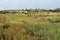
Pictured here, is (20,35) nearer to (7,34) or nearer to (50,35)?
(7,34)

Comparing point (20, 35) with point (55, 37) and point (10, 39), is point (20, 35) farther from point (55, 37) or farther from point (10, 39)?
point (55, 37)

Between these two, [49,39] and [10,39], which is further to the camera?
[49,39]

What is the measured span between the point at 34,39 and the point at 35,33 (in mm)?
1825

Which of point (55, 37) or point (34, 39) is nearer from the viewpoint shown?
point (34, 39)

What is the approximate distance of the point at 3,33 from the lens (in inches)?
472

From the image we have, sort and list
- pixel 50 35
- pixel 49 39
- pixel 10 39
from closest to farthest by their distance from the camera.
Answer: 1. pixel 10 39
2. pixel 49 39
3. pixel 50 35

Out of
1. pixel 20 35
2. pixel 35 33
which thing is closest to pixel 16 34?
pixel 20 35

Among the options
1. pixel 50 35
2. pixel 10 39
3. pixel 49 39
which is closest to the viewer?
pixel 10 39

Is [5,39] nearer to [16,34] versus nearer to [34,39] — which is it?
[16,34]

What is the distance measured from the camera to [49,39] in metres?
12.6

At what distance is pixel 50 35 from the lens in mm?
13539

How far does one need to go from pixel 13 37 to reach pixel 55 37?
8.96 feet

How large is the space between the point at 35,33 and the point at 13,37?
2.69 meters

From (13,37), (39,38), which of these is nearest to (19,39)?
(13,37)
